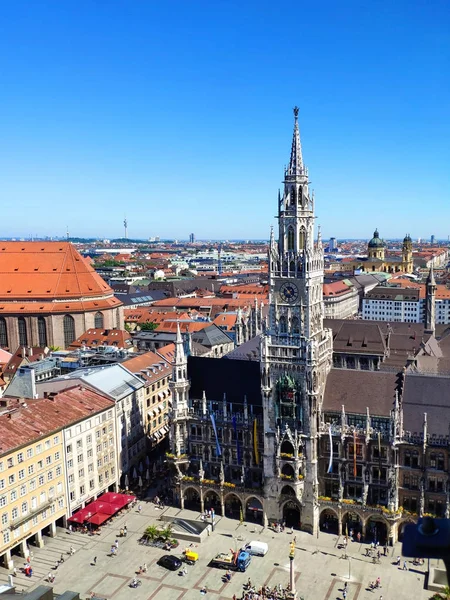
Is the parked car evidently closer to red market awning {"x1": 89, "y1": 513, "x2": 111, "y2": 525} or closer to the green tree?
the green tree

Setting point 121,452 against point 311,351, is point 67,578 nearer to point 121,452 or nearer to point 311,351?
point 121,452

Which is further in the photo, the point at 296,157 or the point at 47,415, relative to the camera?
the point at 47,415

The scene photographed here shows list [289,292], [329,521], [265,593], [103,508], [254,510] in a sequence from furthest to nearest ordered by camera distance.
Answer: [254,510], [103,508], [329,521], [289,292], [265,593]

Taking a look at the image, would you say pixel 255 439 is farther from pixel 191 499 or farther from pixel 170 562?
pixel 170 562

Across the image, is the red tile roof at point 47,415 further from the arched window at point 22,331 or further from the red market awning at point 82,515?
the arched window at point 22,331

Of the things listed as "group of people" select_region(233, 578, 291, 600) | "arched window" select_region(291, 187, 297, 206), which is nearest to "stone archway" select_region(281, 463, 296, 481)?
"group of people" select_region(233, 578, 291, 600)

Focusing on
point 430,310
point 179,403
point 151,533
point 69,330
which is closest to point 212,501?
point 151,533

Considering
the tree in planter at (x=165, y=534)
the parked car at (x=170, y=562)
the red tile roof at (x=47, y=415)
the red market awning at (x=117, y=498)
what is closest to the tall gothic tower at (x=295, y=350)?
the tree in planter at (x=165, y=534)
